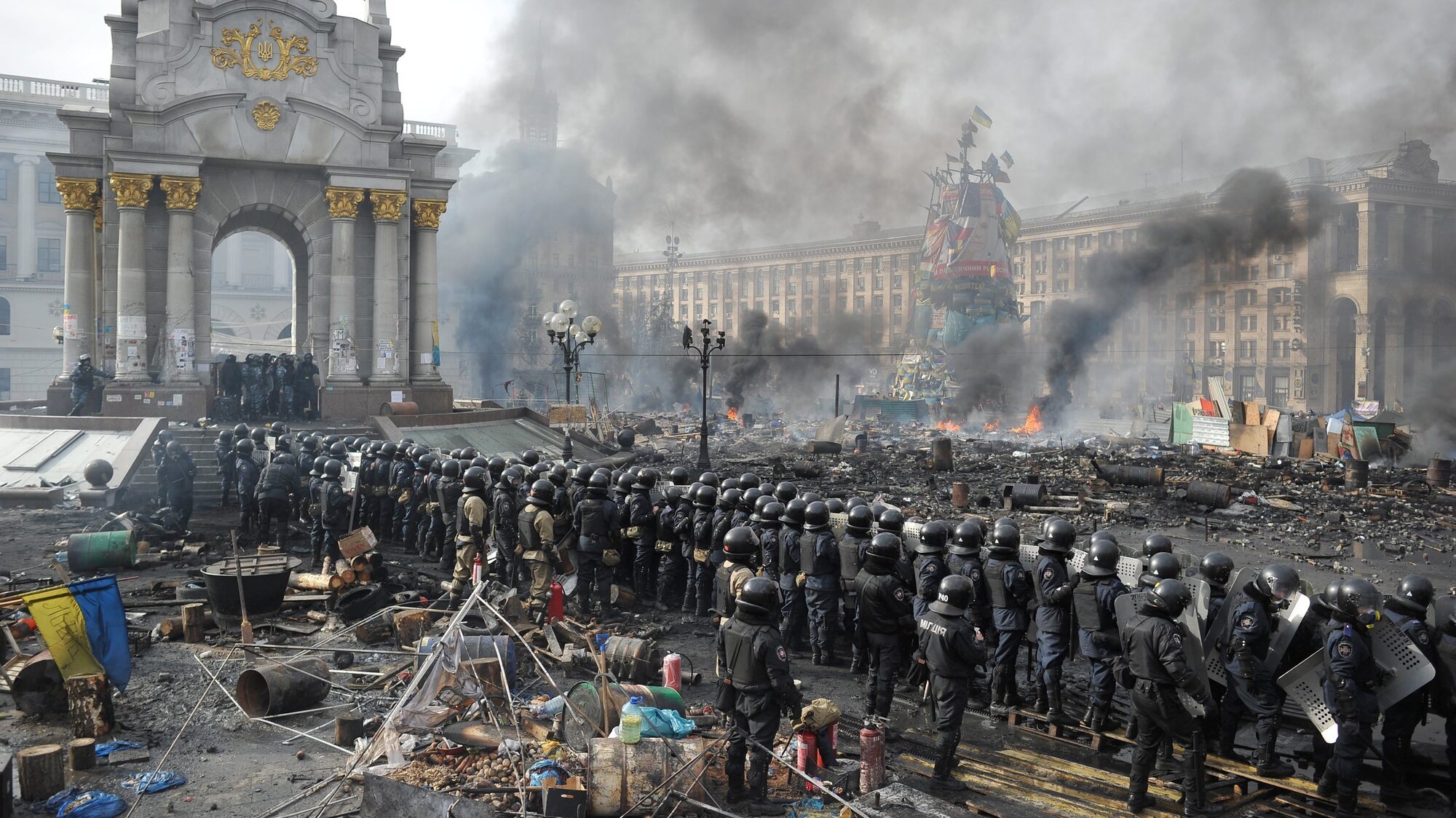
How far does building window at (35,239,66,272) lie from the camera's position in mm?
55562

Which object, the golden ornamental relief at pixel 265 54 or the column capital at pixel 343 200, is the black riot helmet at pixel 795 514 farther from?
the golden ornamental relief at pixel 265 54

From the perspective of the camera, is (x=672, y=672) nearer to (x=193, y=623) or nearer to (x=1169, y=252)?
(x=193, y=623)

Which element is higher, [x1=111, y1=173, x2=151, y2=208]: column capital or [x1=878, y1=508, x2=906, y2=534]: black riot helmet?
[x1=111, y1=173, x2=151, y2=208]: column capital

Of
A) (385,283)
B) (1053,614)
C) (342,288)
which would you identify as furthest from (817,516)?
(342,288)

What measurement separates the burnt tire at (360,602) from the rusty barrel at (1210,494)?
18239 mm

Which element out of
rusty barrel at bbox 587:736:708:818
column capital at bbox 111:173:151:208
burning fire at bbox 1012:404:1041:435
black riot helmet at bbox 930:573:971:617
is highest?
column capital at bbox 111:173:151:208

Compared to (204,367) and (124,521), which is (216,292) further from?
(124,521)

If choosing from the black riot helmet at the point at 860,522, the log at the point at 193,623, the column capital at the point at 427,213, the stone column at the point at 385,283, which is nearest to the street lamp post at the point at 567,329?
the stone column at the point at 385,283

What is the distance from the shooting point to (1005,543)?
8.85m

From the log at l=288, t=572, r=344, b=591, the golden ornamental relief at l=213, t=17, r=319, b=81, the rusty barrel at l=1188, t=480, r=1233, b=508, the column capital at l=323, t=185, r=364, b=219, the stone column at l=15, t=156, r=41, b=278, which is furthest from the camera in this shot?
the stone column at l=15, t=156, r=41, b=278

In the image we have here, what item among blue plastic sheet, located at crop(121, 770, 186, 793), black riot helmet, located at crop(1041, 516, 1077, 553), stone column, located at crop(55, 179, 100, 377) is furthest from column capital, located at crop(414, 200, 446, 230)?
black riot helmet, located at crop(1041, 516, 1077, 553)

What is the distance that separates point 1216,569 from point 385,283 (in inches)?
963

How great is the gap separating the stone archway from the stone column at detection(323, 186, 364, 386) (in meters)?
0.04

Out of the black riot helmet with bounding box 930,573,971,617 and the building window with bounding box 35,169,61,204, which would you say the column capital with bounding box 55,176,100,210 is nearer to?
the black riot helmet with bounding box 930,573,971,617
